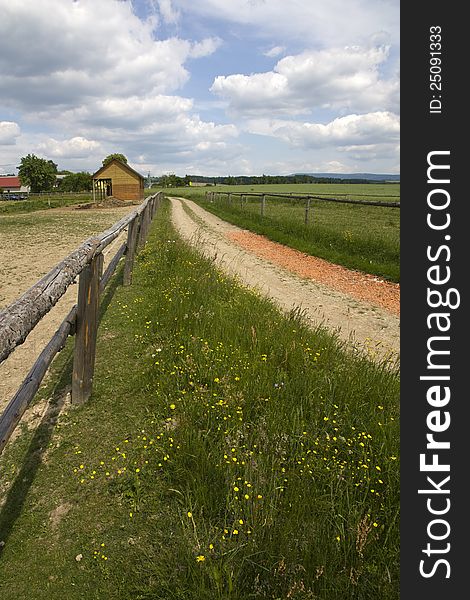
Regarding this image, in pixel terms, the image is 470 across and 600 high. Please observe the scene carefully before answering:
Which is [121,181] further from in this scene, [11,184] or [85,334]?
[11,184]

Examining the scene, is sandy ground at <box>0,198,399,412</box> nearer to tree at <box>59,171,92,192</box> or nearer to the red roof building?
tree at <box>59,171,92,192</box>

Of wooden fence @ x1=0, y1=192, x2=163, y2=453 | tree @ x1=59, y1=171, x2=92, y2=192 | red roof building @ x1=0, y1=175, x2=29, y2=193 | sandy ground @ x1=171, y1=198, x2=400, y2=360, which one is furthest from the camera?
red roof building @ x1=0, y1=175, x2=29, y2=193

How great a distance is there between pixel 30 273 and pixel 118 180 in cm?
3754

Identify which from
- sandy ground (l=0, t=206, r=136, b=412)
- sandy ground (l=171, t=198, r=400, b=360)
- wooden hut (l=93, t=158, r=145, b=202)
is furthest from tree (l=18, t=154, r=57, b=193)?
sandy ground (l=171, t=198, r=400, b=360)

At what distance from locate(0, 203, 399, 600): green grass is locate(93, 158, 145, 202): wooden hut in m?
43.0

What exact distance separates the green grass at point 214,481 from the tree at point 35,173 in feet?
295

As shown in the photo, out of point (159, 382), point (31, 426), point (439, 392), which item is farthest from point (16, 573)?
point (439, 392)

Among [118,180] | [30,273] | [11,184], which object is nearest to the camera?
[30,273]

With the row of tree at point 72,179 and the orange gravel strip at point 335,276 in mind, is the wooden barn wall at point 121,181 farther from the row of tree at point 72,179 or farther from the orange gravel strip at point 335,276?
the orange gravel strip at point 335,276

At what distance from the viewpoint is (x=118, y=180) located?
1720 inches

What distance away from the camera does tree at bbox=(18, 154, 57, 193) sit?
8025 cm

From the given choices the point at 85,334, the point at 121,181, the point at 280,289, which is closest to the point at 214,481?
the point at 85,334

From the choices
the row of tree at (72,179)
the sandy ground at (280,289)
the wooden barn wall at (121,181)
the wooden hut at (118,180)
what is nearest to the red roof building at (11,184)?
the row of tree at (72,179)

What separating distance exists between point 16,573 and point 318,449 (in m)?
1.75
